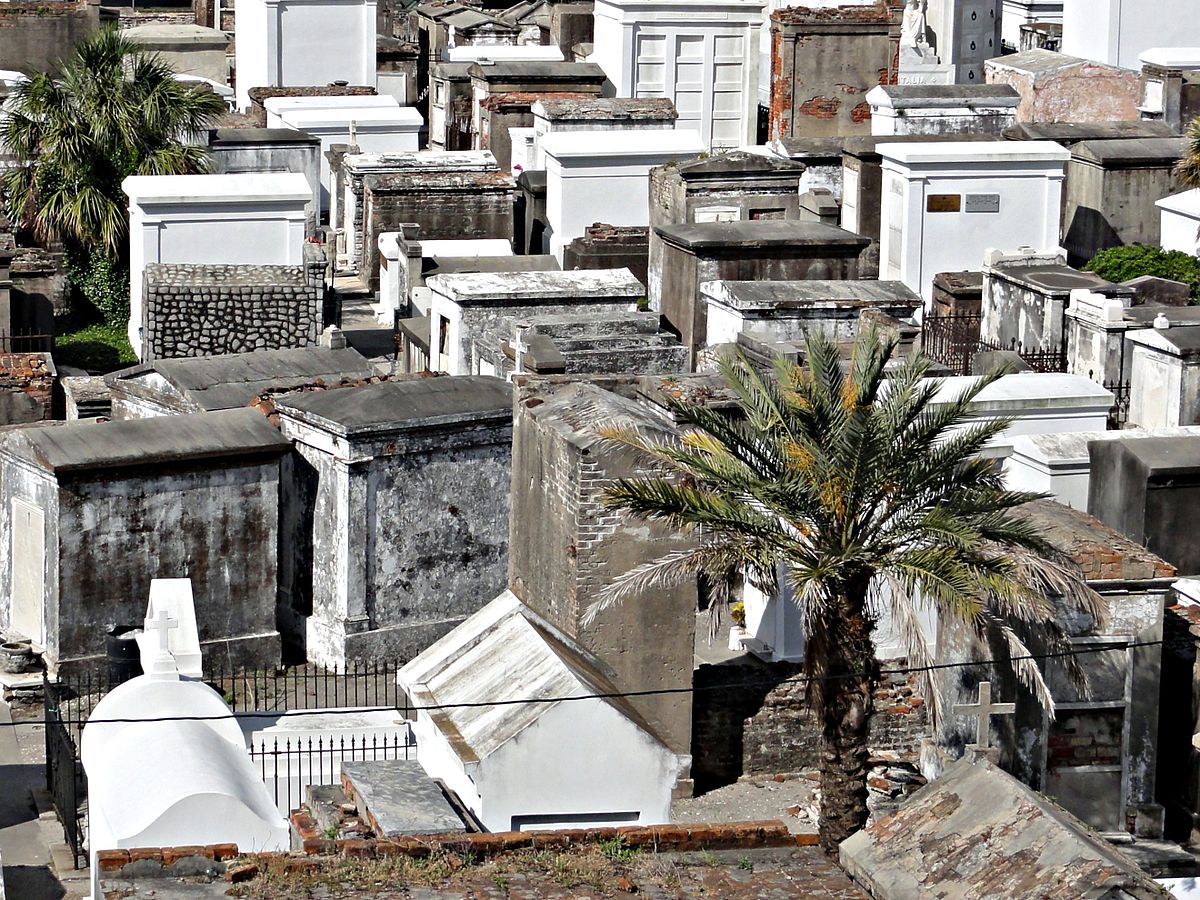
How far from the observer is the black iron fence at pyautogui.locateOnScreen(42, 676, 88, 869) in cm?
1620

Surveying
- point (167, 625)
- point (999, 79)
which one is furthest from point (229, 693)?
point (999, 79)

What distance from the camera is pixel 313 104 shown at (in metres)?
41.1

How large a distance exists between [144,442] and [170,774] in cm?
688

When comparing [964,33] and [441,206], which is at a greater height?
[964,33]

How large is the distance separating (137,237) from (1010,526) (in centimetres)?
1848

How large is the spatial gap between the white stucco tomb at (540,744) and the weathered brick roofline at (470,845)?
10.6 feet

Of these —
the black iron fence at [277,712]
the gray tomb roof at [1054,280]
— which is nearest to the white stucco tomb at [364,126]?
the gray tomb roof at [1054,280]

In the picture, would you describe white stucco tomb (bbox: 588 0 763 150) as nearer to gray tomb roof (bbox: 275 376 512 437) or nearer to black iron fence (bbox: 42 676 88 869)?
Answer: gray tomb roof (bbox: 275 376 512 437)

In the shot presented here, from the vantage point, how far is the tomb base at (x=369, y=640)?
20.5 meters

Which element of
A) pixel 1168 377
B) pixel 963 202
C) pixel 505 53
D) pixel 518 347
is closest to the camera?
pixel 518 347

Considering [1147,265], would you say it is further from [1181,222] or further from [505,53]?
[505,53]

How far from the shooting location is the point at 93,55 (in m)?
33.2

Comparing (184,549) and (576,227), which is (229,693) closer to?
(184,549)

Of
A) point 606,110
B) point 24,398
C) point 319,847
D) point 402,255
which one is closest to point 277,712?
point 319,847
